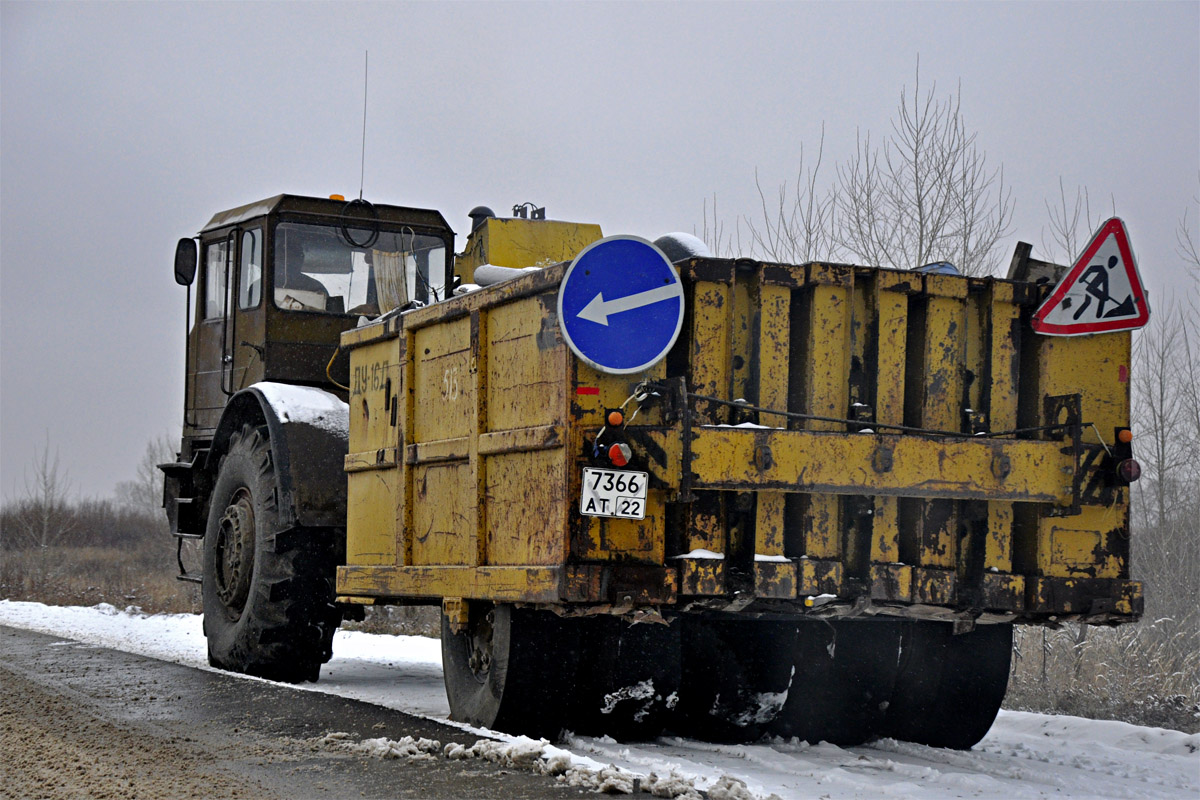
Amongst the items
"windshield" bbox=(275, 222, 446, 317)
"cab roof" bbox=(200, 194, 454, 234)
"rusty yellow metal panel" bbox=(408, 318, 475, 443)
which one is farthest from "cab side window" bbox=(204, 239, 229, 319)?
"rusty yellow metal panel" bbox=(408, 318, 475, 443)

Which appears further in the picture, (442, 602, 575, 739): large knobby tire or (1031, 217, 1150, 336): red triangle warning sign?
(442, 602, 575, 739): large knobby tire

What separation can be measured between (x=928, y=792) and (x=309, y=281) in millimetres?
5788

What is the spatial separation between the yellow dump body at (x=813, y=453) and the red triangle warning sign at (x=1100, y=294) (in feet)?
0.29

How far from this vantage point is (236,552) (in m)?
8.51

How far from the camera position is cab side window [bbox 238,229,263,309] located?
915 centimetres

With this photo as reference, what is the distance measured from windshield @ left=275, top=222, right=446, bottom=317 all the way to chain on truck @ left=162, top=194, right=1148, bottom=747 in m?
2.18

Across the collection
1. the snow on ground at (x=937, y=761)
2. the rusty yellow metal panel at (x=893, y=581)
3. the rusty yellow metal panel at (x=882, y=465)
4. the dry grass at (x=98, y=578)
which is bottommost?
the dry grass at (x=98, y=578)

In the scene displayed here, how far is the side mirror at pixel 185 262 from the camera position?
9.56m

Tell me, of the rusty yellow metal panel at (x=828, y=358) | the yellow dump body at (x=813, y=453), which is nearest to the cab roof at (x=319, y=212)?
the yellow dump body at (x=813, y=453)

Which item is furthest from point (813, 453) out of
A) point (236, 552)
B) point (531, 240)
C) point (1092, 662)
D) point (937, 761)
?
point (1092, 662)

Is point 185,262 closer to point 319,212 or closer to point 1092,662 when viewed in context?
point 319,212

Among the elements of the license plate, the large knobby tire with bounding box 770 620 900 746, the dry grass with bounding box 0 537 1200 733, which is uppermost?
the license plate

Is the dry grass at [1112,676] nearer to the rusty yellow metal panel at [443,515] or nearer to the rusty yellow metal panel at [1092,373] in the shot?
the rusty yellow metal panel at [1092,373]

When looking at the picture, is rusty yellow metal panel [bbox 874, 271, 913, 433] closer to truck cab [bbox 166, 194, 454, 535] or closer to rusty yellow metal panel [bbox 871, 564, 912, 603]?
rusty yellow metal panel [bbox 871, 564, 912, 603]
